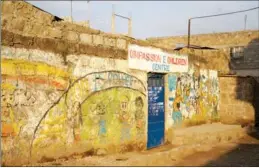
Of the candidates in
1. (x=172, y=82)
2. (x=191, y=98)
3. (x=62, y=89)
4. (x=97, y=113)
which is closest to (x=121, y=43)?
(x=97, y=113)

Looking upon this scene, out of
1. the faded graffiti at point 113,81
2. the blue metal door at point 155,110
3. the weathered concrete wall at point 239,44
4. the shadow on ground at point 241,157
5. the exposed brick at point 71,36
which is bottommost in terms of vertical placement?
the shadow on ground at point 241,157

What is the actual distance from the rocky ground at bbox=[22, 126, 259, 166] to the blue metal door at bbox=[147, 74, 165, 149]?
0.32 metres

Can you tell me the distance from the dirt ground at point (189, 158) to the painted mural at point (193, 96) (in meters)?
1.55

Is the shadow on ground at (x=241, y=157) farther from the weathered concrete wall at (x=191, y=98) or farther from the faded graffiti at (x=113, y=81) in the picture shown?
the faded graffiti at (x=113, y=81)

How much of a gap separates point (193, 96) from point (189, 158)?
3.81 meters

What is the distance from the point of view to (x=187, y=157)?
30.9ft

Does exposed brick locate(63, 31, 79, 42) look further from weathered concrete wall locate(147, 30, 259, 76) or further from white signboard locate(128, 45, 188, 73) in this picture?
weathered concrete wall locate(147, 30, 259, 76)

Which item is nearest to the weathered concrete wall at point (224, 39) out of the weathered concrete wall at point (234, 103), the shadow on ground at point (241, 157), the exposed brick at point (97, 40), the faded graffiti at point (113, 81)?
the weathered concrete wall at point (234, 103)

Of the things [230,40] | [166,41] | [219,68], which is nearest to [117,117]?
[219,68]

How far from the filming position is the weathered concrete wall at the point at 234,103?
1498cm

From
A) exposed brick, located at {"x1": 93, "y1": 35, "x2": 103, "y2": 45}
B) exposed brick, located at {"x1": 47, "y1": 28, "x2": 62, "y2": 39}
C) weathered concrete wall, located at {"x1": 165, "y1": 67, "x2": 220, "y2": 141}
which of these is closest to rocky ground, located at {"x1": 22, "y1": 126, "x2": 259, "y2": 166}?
weathered concrete wall, located at {"x1": 165, "y1": 67, "x2": 220, "y2": 141}

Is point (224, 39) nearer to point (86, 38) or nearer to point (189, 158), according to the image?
point (189, 158)

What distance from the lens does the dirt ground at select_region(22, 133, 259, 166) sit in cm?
716

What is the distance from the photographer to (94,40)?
797 cm
